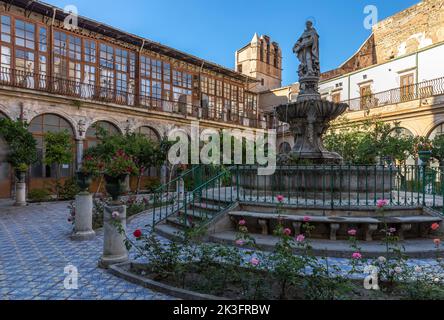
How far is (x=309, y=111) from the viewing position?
8359 mm

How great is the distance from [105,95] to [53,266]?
15429 mm

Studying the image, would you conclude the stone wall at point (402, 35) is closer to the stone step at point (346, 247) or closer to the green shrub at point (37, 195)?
the stone step at point (346, 247)

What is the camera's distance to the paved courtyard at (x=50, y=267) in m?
3.98

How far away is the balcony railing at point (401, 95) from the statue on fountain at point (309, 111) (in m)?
13.0

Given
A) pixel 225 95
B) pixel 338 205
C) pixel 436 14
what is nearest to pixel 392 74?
pixel 436 14

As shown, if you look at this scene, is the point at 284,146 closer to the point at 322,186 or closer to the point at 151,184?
the point at 151,184

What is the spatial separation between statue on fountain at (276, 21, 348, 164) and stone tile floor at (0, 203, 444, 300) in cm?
376

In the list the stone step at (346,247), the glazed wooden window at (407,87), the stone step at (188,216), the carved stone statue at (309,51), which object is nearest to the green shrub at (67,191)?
the stone step at (188,216)

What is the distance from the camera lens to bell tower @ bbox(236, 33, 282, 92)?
32.7m

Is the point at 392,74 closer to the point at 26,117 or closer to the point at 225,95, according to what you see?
the point at 225,95

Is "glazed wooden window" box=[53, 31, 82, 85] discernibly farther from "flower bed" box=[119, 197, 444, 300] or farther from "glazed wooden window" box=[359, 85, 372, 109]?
"glazed wooden window" box=[359, 85, 372, 109]

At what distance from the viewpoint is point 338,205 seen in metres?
6.27
